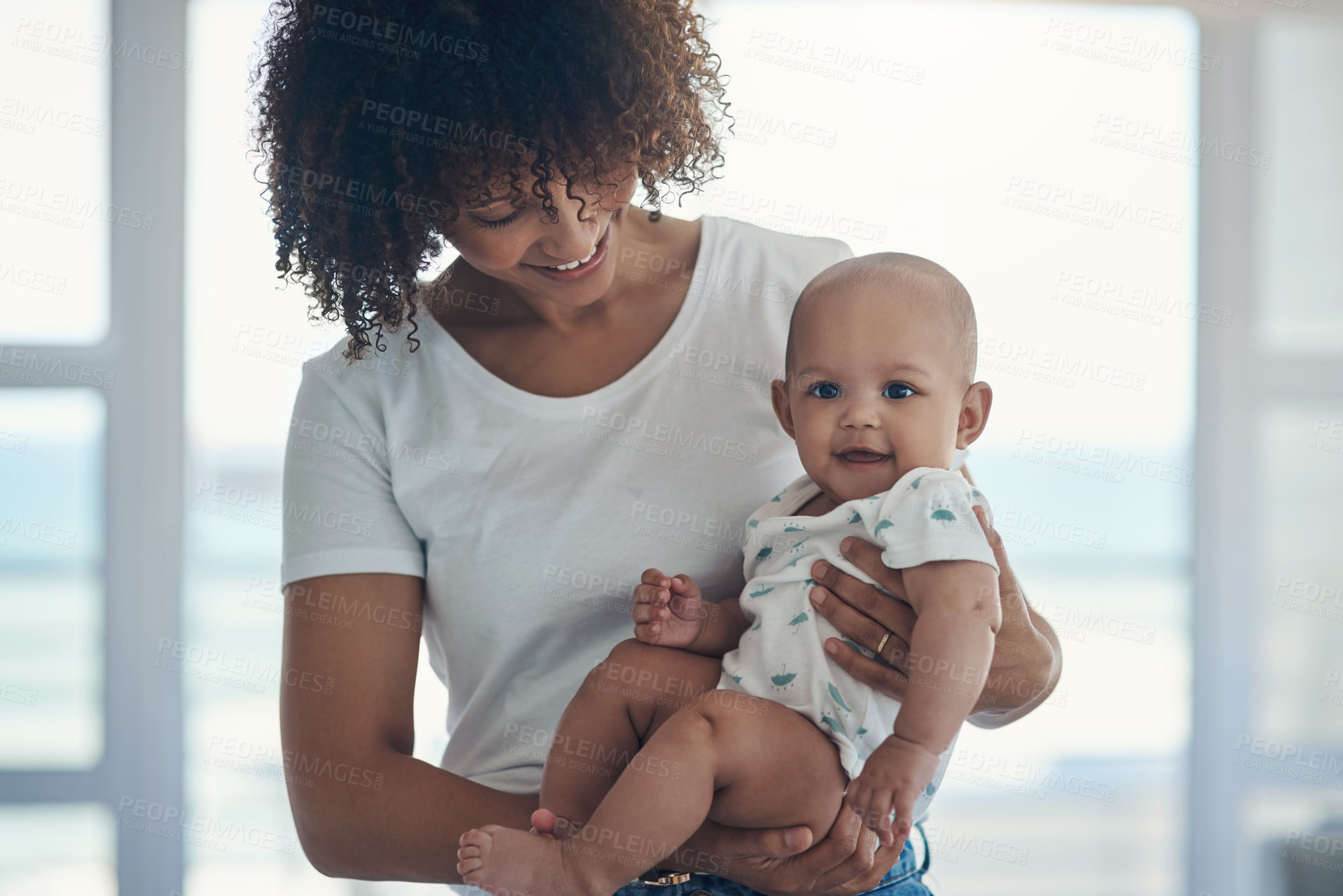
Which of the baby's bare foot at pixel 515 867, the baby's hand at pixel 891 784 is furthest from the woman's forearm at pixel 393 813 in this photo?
the baby's hand at pixel 891 784

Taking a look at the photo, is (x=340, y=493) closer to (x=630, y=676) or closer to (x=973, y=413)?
(x=630, y=676)

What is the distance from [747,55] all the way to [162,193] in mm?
1654

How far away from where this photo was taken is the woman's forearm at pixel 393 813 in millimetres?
1100

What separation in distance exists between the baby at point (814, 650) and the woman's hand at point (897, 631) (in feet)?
0.05

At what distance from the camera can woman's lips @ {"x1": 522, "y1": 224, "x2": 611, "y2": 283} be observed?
44.4 inches

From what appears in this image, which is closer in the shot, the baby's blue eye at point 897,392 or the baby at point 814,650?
the baby at point 814,650

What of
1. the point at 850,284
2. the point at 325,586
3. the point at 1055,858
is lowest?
the point at 1055,858

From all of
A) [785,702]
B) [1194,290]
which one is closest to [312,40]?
[785,702]

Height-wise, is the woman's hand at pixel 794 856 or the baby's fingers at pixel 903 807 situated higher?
the baby's fingers at pixel 903 807

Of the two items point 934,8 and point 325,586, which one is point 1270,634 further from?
point 325,586

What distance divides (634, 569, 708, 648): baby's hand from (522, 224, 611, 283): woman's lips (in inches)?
13.6

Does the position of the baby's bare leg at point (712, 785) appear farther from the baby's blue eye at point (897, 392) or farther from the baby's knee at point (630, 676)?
the baby's blue eye at point (897, 392)

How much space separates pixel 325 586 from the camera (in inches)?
45.4

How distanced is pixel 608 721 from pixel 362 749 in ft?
1.00
